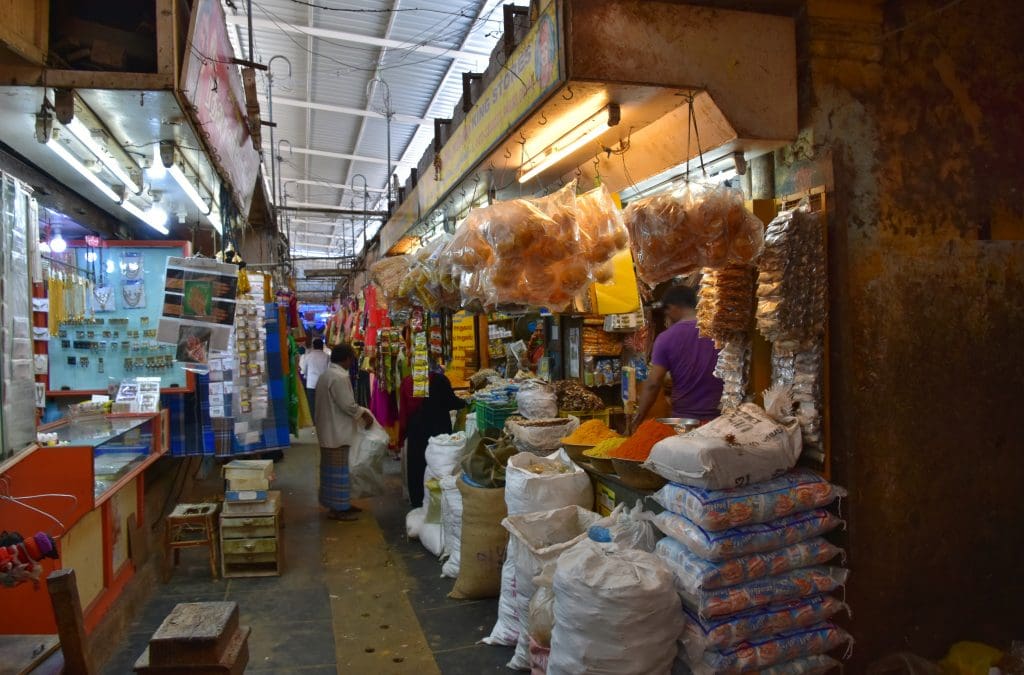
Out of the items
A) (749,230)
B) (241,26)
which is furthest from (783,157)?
(241,26)

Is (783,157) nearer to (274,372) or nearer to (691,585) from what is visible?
(691,585)

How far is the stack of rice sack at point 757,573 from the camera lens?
2.86 meters

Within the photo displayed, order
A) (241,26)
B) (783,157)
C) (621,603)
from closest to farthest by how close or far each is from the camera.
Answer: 1. (621,603)
2. (783,157)
3. (241,26)

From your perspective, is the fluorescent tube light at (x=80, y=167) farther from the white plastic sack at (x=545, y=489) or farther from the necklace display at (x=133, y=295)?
the white plastic sack at (x=545, y=489)

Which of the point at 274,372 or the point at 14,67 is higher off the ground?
the point at 14,67

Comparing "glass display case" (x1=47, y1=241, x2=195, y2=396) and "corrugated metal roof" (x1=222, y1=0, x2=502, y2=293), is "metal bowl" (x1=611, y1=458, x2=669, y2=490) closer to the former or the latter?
"corrugated metal roof" (x1=222, y1=0, x2=502, y2=293)

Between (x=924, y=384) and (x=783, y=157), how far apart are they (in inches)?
53.9

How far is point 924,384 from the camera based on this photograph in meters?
3.34

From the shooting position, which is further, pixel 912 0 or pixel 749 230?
pixel 912 0

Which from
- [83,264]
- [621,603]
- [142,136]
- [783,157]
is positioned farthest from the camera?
[83,264]

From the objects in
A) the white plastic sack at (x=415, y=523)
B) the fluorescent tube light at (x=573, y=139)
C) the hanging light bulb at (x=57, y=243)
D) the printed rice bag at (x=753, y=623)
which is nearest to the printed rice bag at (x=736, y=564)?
the printed rice bag at (x=753, y=623)

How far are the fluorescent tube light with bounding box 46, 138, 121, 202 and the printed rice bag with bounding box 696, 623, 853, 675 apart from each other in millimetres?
4392

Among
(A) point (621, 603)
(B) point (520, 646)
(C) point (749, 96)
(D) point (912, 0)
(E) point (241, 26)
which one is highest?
(E) point (241, 26)

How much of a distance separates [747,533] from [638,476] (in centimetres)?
70
